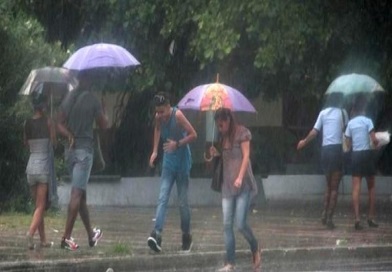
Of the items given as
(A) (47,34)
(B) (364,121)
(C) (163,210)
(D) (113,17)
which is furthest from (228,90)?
(A) (47,34)

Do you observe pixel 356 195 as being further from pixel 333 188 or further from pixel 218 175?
pixel 218 175

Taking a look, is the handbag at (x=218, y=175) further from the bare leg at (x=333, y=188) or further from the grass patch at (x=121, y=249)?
the bare leg at (x=333, y=188)

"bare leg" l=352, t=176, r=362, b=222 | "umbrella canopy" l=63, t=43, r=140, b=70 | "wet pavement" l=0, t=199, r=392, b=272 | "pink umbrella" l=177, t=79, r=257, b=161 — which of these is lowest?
"wet pavement" l=0, t=199, r=392, b=272

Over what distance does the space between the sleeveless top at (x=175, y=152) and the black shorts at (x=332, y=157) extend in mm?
3669

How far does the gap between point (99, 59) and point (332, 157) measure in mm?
3862

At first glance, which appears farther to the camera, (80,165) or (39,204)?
(39,204)

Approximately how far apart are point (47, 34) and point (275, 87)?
15.3 feet

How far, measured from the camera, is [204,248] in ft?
46.8

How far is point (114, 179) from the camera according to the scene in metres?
23.1

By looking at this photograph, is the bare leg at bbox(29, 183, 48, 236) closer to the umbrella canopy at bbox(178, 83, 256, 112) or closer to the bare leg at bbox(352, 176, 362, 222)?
the umbrella canopy at bbox(178, 83, 256, 112)

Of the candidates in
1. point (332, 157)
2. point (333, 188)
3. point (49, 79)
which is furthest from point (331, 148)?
point (49, 79)

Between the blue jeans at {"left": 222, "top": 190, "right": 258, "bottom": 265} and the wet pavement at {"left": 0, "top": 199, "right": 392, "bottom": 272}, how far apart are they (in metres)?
0.60

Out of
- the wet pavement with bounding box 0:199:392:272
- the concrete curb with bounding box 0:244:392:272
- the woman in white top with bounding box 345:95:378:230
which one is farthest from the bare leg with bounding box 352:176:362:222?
the concrete curb with bounding box 0:244:392:272

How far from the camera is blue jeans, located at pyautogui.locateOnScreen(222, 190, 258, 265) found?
12.5 metres
